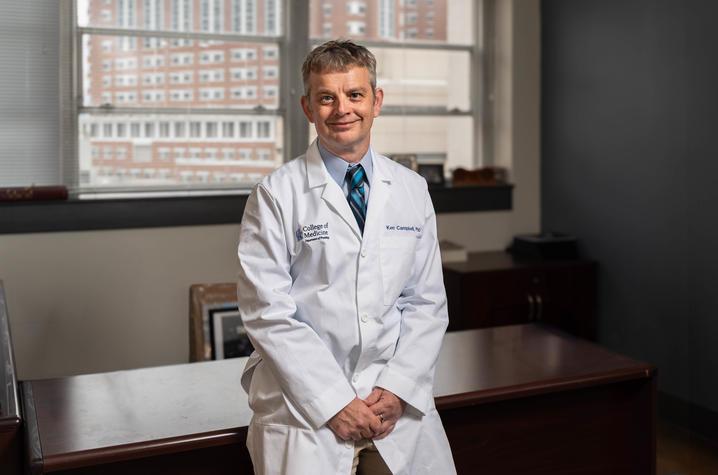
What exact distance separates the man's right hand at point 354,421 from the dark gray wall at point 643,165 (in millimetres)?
2364

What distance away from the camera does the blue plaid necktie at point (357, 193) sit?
182 centimetres

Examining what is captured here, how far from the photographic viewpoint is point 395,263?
181cm

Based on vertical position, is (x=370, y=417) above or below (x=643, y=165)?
below

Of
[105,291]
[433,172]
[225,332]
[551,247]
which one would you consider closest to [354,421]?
[225,332]

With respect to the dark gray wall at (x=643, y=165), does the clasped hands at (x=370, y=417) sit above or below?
below

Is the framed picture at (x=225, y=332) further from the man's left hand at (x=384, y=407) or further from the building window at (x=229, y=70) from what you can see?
the building window at (x=229, y=70)

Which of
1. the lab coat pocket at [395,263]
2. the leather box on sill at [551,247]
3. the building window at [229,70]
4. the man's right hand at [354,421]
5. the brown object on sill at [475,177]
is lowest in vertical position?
the man's right hand at [354,421]

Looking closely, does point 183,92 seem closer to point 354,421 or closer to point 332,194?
point 332,194

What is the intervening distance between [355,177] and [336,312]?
1.02ft

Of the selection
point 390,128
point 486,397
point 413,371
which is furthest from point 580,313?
point 413,371

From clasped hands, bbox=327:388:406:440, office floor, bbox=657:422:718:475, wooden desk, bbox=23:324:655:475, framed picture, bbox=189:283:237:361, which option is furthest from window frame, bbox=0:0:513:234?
clasped hands, bbox=327:388:406:440

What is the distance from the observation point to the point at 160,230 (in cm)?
392

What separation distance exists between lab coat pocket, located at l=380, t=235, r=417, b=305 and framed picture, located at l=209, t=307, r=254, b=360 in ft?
3.96

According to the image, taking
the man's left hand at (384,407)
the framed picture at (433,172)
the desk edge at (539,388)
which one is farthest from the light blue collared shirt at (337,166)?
the framed picture at (433,172)
